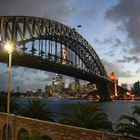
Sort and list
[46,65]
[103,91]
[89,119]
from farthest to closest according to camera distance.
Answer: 1. [103,91]
2. [46,65]
3. [89,119]

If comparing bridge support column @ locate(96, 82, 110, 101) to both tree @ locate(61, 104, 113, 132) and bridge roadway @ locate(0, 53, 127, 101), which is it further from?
tree @ locate(61, 104, 113, 132)

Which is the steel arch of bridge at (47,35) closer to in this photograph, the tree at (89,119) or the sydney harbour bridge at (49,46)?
the sydney harbour bridge at (49,46)

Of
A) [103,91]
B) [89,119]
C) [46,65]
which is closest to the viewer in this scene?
[89,119]

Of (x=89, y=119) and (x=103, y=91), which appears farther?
(x=103, y=91)

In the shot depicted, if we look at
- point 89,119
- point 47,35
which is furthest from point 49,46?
point 89,119

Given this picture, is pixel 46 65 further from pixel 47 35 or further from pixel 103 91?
pixel 103 91

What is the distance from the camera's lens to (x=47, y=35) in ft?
341

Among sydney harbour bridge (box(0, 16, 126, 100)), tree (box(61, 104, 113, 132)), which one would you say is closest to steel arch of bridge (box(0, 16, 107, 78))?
sydney harbour bridge (box(0, 16, 126, 100))

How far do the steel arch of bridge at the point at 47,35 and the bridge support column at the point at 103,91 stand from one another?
24.3 ft

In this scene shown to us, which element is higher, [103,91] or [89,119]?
[103,91]

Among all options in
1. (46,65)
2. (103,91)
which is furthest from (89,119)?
(103,91)

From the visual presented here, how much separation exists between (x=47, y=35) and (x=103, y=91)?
48.9 meters

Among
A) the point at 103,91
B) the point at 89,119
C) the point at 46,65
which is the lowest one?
the point at 89,119

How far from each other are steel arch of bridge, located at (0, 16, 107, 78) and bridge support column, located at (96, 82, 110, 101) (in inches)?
292
